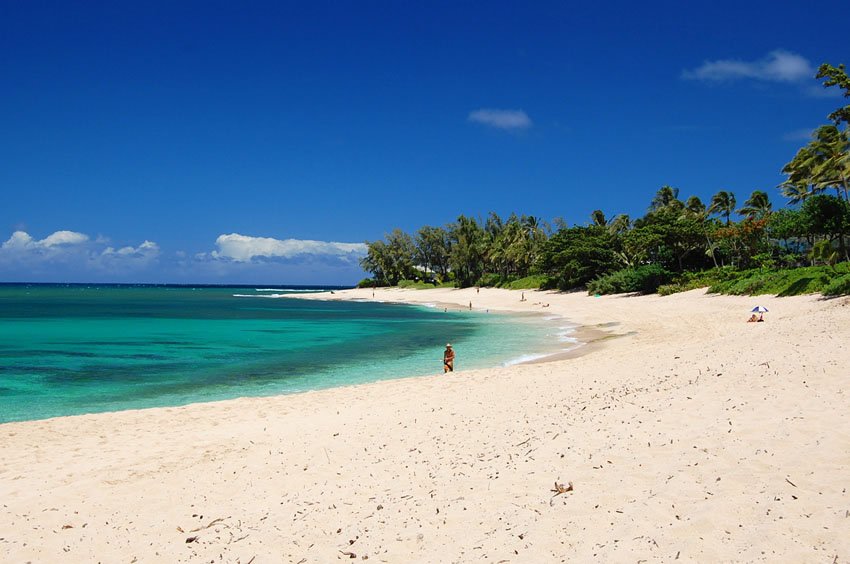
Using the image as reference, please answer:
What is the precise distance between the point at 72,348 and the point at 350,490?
28435 millimetres

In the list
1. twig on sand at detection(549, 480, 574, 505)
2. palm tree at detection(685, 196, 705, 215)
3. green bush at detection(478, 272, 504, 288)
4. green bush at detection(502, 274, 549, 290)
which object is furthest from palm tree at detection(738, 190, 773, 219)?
twig on sand at detection(549, 480, 574, 505)

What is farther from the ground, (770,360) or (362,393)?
(770,360)

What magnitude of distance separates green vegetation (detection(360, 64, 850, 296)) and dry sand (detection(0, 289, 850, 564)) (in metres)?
24.8

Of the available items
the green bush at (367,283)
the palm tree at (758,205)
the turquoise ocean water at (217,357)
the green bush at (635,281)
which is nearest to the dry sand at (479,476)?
the turquoise ocean water at (217,357)

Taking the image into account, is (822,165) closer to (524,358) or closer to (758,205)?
(524,358)

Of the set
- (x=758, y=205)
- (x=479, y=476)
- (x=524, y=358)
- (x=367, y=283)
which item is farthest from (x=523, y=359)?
(x=367, y=283)

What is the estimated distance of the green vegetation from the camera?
1443 inches

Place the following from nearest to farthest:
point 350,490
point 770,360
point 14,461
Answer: point 350,490, point 14,461, point 770,360

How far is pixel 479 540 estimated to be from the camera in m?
5.71

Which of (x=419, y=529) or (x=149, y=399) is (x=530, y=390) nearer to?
(x=419, y=529)

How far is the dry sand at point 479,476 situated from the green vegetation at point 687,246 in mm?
24781

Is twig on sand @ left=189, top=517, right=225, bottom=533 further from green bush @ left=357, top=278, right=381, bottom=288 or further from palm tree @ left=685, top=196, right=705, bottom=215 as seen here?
green bush @ left=357, top=278, right=381, bottom=288

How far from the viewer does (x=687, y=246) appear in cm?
5816

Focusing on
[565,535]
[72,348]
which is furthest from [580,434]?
[72,348]
